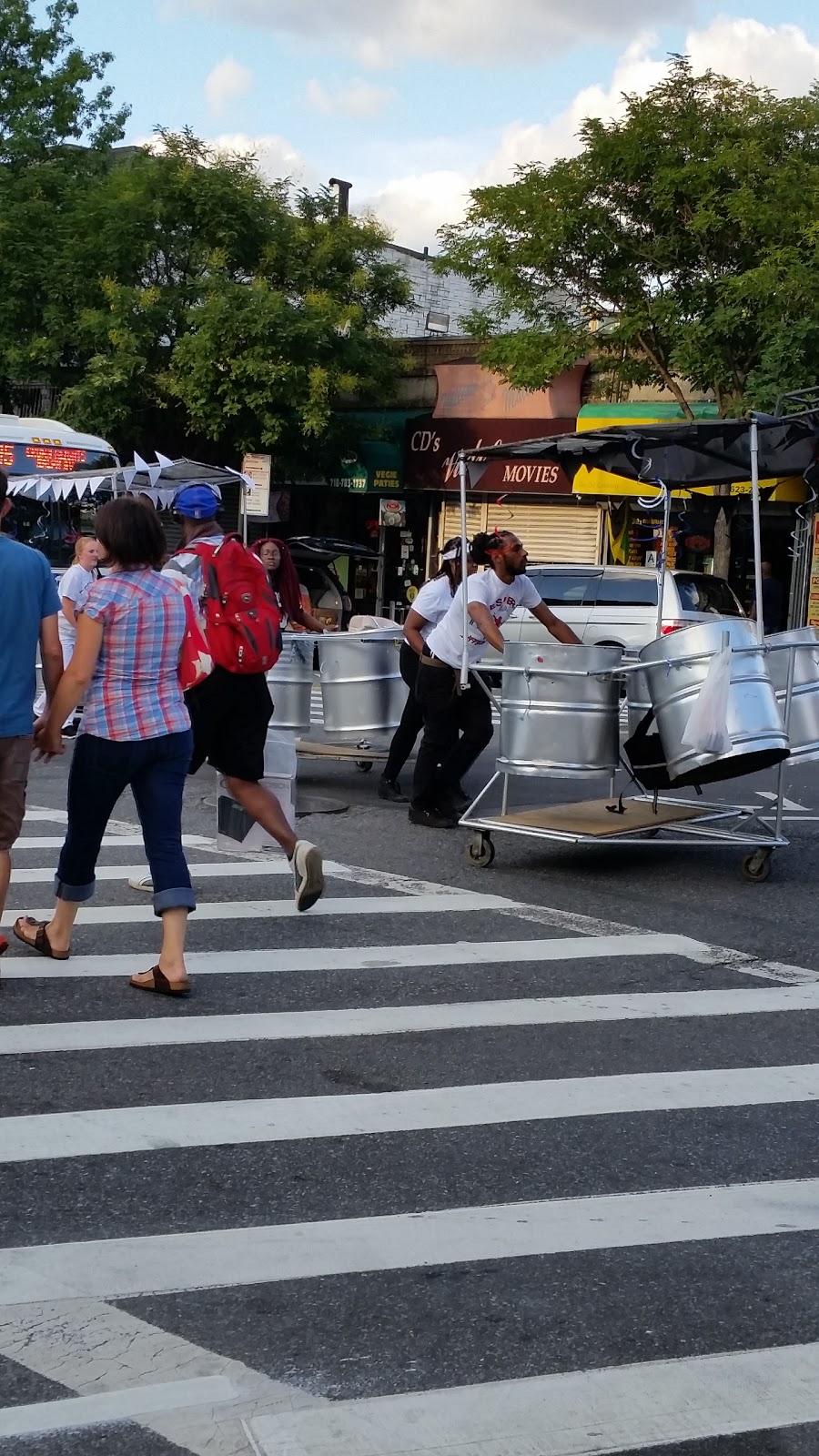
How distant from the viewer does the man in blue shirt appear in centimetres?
613

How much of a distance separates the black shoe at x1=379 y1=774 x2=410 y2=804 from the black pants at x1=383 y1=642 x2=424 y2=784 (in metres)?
0.03

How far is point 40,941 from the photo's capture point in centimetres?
674

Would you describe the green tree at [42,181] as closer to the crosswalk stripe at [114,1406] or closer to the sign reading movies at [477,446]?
the sign reading movies at [477,446]

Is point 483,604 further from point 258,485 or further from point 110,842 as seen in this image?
point 258,485

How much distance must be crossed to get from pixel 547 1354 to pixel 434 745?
691 cm

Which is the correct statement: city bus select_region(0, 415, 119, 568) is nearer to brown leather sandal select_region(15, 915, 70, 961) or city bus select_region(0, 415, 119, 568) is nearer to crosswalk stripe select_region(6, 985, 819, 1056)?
brown leather sandal select_region(15, 915, 70, 961)

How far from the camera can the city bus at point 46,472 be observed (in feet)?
63.5

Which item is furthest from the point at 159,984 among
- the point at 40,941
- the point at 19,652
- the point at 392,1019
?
the point at 19,652

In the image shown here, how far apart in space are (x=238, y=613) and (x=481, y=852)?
249cm

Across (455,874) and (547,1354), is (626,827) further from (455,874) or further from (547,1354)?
(547,1354)

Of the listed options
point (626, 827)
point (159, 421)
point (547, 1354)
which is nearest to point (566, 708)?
point (626, 827)

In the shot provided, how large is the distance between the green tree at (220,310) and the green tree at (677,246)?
12.5ft

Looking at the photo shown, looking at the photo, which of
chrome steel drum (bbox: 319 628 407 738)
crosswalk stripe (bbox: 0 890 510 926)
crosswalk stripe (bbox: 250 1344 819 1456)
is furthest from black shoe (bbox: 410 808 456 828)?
crosswalk stripe (bbox: 250 1344 819 1456)

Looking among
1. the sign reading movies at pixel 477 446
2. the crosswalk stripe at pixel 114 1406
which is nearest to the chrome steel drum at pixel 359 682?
the crosswalk stripe at pixel 114 1406
